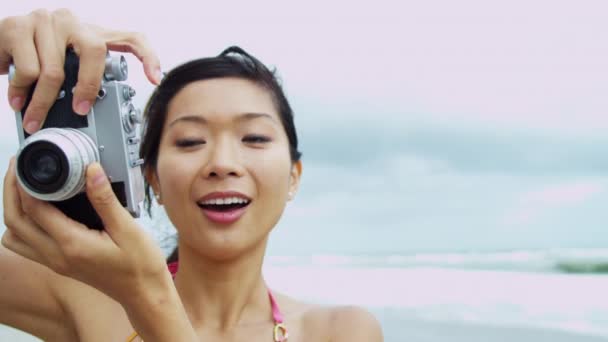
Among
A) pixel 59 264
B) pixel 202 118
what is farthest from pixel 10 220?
pixel 202 118

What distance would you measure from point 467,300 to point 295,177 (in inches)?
247

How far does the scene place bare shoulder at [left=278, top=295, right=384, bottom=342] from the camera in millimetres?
2234

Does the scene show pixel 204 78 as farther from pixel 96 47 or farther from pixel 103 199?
pixel 103 199

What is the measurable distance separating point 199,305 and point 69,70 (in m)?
0.98

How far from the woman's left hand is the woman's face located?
1.72 feet

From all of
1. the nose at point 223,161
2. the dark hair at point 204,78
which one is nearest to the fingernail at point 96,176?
the nose at point 223,161

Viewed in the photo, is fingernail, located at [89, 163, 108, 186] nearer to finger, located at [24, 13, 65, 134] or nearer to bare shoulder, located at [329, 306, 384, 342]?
finger, located at [24, 13, 65, 134]

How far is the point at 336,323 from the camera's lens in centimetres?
228

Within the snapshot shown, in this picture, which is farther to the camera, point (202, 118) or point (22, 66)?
point (202, 118)

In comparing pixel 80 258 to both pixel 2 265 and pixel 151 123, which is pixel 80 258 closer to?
pixel 2 265

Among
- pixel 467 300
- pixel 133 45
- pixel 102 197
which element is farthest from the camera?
pixel 467 300

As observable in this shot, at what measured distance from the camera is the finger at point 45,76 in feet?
4.76

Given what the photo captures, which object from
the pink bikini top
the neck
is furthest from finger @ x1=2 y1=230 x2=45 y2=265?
the pink bikini top

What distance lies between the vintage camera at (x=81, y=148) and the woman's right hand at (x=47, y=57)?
0.03 metres
